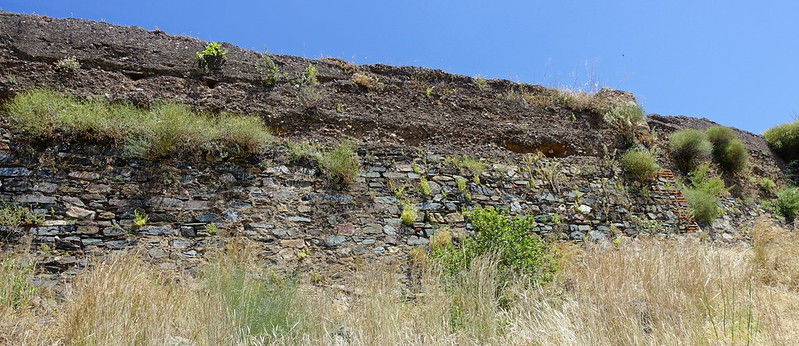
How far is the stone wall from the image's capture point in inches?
219

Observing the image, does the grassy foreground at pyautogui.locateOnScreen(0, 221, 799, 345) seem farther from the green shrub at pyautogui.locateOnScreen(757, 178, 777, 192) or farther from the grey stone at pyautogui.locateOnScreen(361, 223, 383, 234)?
the green shrub at pyautogui.locateOnScreen(757, 178, 777, 192)

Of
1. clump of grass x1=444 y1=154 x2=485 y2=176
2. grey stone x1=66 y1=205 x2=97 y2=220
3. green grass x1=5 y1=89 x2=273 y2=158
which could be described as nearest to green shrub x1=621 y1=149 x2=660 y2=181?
clump of grass x1=444 y1=154 x2=485 y2=176

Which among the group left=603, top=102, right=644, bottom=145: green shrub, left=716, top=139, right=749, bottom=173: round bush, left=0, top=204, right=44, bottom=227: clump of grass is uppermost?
left=603, top=102, right=644, bottom=145: green shrub

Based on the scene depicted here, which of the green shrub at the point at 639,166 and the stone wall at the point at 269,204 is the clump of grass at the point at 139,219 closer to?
the stone wall at the point at 269,204

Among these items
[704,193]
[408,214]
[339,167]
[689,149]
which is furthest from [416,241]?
[689,149]

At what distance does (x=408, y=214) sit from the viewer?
6871 millimetres

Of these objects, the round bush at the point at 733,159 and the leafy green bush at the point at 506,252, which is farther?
the round bush at the point at 733,159

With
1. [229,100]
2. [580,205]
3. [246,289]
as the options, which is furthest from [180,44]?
[580,205]

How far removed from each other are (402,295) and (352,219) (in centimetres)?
188

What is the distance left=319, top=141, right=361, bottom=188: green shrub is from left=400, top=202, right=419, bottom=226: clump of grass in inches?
34.6

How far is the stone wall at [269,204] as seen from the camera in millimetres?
5574

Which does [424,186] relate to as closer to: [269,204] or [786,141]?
[269,204]

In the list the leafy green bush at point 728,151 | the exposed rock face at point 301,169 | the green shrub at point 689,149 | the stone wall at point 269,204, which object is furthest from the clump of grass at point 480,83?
the leafy green bush at point 728,151

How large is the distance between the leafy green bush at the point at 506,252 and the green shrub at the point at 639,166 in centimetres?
384
